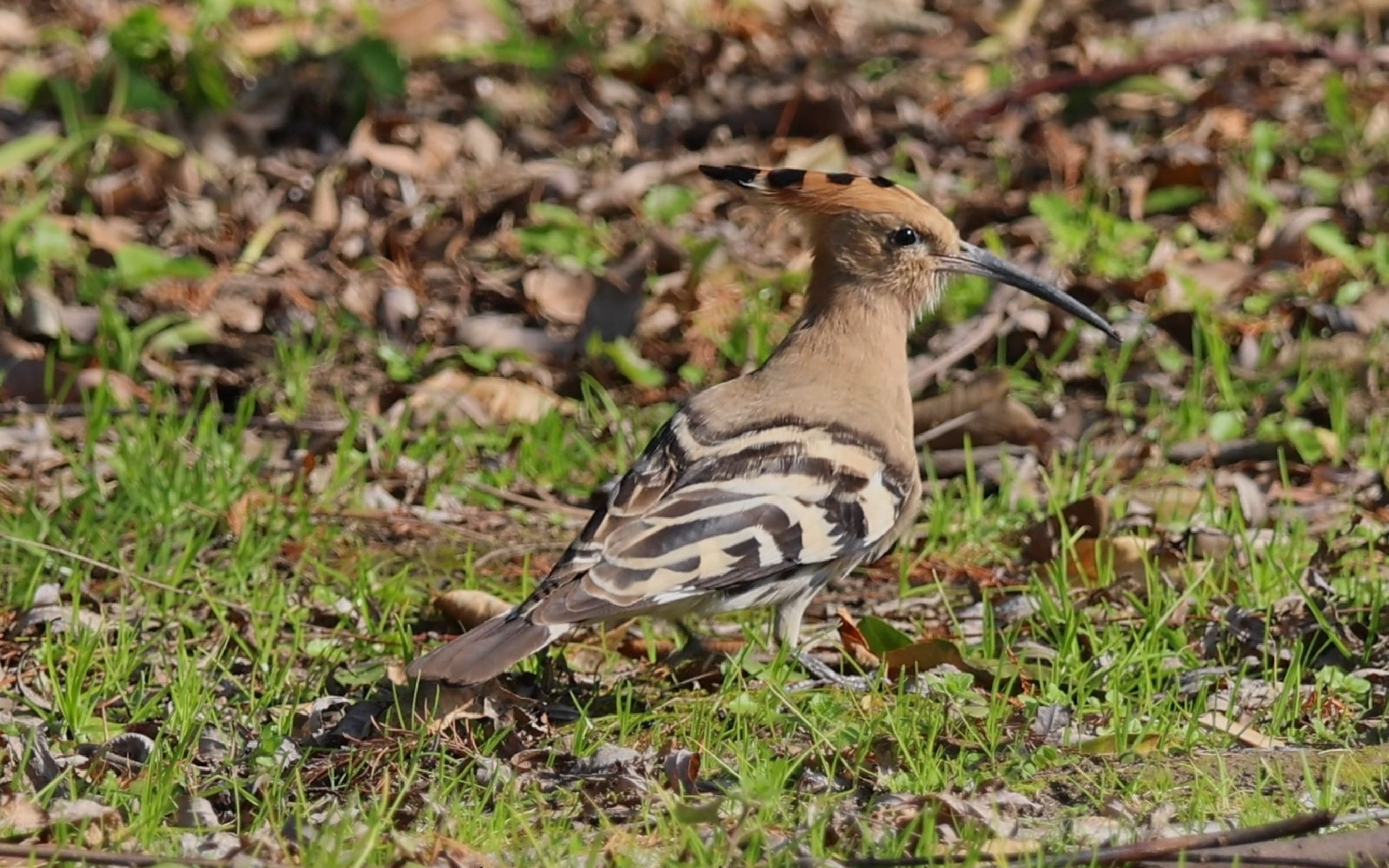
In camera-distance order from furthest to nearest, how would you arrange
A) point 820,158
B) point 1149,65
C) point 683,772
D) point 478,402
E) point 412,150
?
1. point 1149,65
2. point 412,150
3. point 820,158
4. point 478,402
5. point 683,772

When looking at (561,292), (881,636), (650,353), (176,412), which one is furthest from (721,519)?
(561,292)

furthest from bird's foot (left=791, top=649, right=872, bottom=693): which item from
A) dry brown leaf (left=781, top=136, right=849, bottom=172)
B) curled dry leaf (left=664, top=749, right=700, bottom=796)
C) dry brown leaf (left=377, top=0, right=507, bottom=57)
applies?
dry brown leaf (left=377, top=0, right=507, bottom=57)

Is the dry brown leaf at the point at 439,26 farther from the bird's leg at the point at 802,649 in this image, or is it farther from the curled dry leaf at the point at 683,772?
the curled dry leaf at the point at 683,772

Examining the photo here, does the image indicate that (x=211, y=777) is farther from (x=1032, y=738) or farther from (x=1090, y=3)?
(x=1090, y=3)

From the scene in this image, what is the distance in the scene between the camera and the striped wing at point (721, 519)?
11.4 feet

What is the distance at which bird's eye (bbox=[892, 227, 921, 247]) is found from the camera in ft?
14.4

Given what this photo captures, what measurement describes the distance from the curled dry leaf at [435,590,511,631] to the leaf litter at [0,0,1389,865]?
0.28ft

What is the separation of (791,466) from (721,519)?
0.28 m

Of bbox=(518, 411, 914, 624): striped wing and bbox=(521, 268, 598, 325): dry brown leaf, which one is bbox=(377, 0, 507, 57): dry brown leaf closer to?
bbox=(521, 268, 598, 325): dry brown leaf

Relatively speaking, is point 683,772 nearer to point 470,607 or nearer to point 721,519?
point 721,519

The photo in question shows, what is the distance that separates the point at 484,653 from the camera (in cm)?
328

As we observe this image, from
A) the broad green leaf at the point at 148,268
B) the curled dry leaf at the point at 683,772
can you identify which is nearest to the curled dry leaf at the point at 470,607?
the curled dry leaf at the point at 683,772

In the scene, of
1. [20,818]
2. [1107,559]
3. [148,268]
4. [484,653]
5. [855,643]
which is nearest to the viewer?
[20,818]

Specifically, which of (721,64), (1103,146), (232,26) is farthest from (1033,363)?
(232,26)
